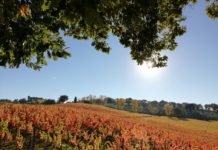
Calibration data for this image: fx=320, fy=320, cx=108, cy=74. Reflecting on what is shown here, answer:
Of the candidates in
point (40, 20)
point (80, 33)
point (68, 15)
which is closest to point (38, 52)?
point (80, 33)

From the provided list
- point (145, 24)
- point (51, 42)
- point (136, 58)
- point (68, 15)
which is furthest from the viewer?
point (51, 42)

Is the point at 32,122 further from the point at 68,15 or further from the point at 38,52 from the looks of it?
the point at 68,15

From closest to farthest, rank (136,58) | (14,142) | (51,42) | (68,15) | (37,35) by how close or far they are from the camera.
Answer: (68,15) < (136,58) < (37,35) < (51,42) < (14,142)

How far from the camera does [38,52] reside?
635 inches

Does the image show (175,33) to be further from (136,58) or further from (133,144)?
(133,144)

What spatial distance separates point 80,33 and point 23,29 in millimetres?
3257

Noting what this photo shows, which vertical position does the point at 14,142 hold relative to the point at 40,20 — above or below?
below

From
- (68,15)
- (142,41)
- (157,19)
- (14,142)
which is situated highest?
(157,19)

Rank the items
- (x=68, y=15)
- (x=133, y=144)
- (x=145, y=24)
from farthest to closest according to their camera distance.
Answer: (x=133, y=144) → (x=145, y=24) → (x=68, y=15)

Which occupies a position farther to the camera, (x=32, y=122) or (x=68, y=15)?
(x=32, y=122)

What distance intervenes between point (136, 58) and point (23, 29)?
15.8ft

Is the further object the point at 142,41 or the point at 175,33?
the point at 175,33

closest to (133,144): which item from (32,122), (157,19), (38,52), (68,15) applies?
(32,122)

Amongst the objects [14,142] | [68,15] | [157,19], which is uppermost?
[157,19]
